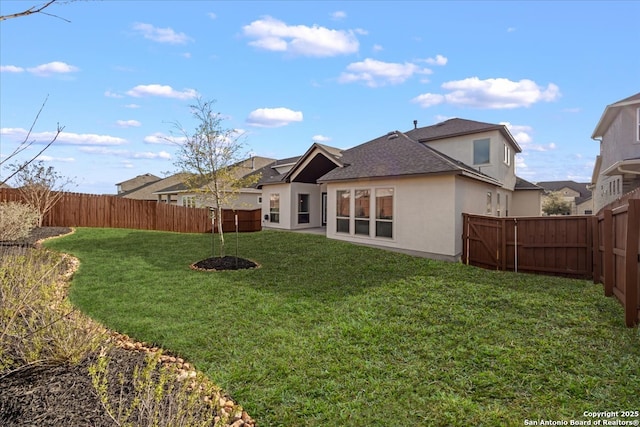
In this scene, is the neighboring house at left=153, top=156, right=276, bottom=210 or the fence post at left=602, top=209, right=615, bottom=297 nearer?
A: the fence post at left=602, top=209, right=615, bottom=297

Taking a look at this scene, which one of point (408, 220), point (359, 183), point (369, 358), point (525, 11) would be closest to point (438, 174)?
point (408, 220)

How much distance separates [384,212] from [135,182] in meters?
49.5

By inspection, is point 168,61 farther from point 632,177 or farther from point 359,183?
point 632,177

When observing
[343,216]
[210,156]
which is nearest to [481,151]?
[343,216]

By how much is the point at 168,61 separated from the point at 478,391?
12523 millimetres

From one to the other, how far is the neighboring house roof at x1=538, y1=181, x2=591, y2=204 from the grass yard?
5504 cm

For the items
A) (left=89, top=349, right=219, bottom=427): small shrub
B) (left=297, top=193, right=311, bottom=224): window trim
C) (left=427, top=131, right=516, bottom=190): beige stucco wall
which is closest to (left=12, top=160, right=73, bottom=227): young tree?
(left=297, top=193, right=311, bottom=224): window trim

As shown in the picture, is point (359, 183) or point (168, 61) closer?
point (168, 61)

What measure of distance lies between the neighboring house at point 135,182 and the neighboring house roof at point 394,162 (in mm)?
44058

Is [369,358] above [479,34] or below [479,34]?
below

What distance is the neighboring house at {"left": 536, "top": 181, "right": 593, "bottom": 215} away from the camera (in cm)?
4515

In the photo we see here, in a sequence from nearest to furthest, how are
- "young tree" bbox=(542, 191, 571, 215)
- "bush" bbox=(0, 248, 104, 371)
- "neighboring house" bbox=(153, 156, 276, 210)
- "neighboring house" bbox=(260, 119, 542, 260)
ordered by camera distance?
"bush" bbox=(0, 248, 104, 371), "neighboring house" bbox=(260, 119, 542, 260), "neighboring house" bbox=(153, 156, 276, 210), "young tree" bbox=(542, 191, 571, 215)

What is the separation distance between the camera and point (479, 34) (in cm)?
1015

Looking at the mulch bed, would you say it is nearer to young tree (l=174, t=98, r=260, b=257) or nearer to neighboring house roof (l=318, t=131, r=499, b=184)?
young tree (l=174, t=98, r=260, b=257)
